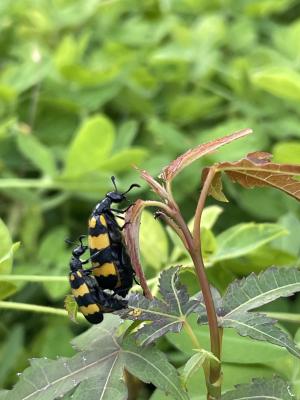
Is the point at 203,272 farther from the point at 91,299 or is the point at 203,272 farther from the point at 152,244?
the point at 152,244

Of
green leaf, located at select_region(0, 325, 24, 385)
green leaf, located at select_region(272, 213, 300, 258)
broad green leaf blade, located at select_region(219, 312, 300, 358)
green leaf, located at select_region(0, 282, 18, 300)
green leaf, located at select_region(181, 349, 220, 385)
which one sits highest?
broad green leaf blade, located at select_region(219, 312, 300, 358)

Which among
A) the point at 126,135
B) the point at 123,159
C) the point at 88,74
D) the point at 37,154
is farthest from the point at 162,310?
the point at 88,74

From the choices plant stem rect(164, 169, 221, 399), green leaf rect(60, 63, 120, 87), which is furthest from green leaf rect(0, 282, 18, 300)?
green leaf rect(60, 63, 120, 87)

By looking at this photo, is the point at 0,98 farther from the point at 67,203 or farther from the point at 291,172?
the point at 291,172

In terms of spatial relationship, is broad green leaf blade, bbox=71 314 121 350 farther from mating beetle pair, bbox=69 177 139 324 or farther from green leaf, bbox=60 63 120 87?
green leaf, bbox=60 63 120 87

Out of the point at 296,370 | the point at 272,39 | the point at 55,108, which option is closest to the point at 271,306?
the point at 296,370

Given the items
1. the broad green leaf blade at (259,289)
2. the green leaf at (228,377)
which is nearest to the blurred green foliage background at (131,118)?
the green leaf at (228,377)

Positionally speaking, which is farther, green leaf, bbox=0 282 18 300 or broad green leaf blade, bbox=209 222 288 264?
broad green leaf blade, bbox=209 222 288 264
